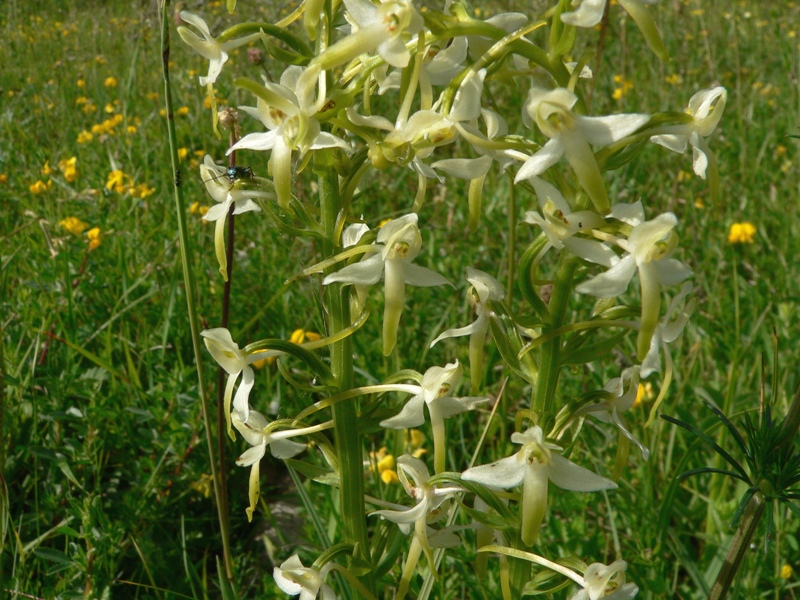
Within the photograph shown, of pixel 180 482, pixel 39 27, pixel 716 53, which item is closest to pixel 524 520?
pixel 180 482

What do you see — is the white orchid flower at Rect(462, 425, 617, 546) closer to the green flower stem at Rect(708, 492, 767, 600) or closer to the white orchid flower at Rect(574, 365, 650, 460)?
the white orchid flower at Rect(574, 365, 650, 460)

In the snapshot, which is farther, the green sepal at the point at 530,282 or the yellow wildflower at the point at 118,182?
the yellow wildflower at the point at 118,182

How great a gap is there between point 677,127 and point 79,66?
14.1ft

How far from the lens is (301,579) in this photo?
1.12m

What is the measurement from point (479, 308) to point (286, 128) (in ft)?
1.17

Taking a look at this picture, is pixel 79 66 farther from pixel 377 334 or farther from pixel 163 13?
pixel 163 13

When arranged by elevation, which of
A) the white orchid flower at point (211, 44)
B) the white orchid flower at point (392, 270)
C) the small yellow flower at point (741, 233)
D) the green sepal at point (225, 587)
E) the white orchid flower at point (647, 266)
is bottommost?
the small yellow flower at point (741, 233)

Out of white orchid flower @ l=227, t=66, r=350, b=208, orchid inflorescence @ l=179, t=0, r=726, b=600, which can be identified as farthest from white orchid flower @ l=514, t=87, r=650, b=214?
white orchid flower @ l=227, t=66, r=350, b=208

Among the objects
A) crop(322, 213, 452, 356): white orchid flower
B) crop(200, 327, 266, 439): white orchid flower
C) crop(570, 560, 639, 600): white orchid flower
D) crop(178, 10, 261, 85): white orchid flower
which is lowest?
crop(570, 560, 639, 600): white orchid flower

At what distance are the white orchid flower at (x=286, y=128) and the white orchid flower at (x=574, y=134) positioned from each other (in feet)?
0.80

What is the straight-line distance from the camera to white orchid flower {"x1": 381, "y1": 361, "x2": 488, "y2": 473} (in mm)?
1107

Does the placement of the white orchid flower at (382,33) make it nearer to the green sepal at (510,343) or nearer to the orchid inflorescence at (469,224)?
the orchid inflorescence at (469,224)

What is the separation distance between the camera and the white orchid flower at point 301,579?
1113 mm

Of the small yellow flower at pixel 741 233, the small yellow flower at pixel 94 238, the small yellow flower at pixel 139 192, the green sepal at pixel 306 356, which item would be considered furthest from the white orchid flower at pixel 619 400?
the small yellow flower at pixel 139 192
